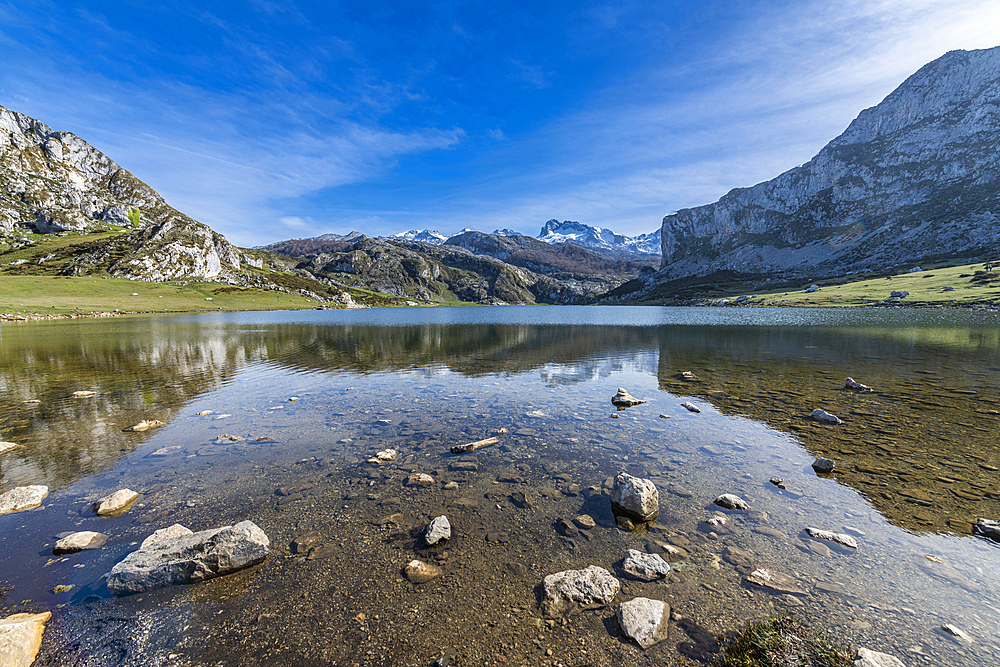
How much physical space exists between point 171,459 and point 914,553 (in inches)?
905

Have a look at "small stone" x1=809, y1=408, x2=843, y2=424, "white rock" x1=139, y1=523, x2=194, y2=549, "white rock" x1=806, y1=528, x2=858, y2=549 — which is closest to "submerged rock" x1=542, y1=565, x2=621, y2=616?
"white rock" x1=806, y1=528, x2=858, y2=549

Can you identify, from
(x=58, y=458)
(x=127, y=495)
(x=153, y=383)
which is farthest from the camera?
(x=153, y=383)

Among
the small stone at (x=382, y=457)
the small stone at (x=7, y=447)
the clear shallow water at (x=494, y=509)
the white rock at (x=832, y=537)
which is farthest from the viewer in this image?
the small stone at (x=7, y=447)

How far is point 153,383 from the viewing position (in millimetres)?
26375

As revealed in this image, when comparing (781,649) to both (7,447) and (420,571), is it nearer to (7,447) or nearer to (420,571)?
(420,571)

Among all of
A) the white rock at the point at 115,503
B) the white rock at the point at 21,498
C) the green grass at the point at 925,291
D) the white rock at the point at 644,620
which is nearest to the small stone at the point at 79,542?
the white rock at the point at 115,503

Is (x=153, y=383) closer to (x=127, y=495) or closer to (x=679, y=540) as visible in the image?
(x=127, y=495)

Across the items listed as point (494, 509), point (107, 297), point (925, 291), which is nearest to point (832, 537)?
point (494, 509)

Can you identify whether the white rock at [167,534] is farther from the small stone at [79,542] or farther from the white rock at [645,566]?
the white rock at [645,566]

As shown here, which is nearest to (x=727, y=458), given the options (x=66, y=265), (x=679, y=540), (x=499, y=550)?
(x=679, y=540)

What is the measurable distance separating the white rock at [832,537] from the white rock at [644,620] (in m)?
5.32

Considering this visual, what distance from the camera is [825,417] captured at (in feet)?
58.3

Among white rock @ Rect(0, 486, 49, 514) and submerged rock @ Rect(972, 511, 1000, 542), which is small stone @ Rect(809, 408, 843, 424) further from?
white rock @ Rect(0, 486, 49, 514)

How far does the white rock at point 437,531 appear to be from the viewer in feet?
29.1
